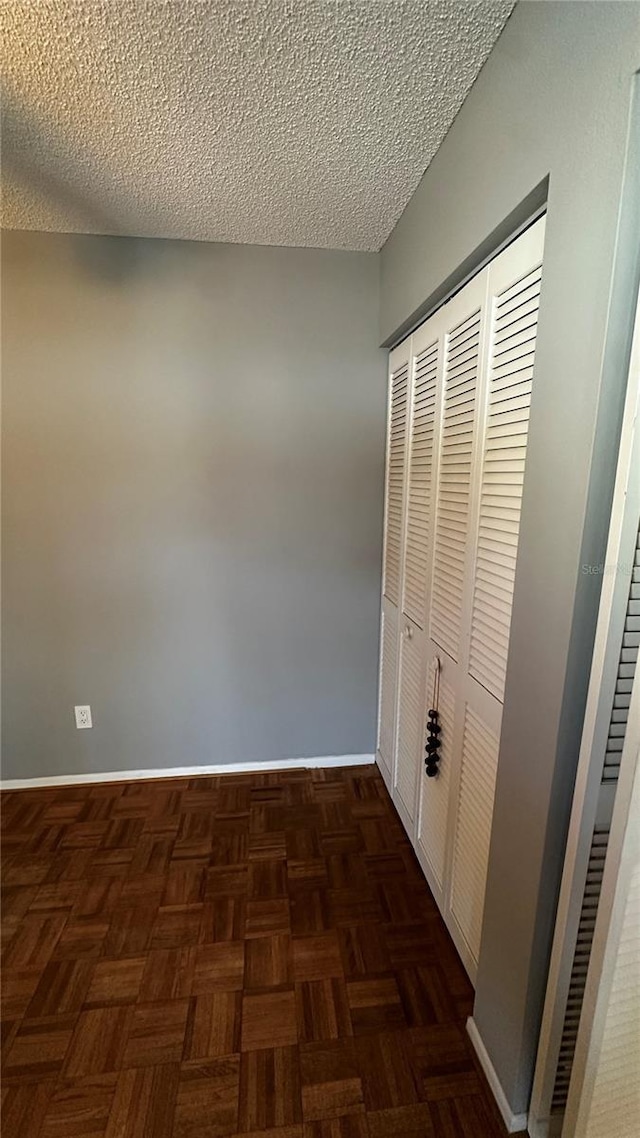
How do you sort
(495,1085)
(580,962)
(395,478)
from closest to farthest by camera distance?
(580,962) < (495,1085) < (395,478)

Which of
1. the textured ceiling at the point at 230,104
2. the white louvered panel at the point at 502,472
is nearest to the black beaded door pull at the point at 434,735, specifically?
the white louvered panel at the point at 502,472

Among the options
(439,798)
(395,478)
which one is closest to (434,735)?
(439,798)

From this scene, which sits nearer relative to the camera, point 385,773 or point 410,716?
point 410,716

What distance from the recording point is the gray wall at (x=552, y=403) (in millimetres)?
722

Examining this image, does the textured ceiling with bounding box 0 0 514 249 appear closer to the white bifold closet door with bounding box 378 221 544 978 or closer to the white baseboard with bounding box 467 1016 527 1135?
the white bifold closet door with bounding box 378 221 544 978

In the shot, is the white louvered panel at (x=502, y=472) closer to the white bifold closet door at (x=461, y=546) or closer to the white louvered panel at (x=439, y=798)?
the white bifold closet door at (x=461, y=546)

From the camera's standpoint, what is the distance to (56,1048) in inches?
48.4

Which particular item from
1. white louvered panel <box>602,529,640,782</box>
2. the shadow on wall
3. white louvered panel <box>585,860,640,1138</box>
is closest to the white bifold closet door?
white louvered panel <box>602,529,640,782</box>

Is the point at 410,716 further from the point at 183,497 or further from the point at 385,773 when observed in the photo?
the point at 183,497

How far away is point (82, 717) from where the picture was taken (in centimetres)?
224

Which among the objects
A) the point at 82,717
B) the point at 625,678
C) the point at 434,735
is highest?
the point at 625,678

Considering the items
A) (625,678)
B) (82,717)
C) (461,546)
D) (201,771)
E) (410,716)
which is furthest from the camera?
(201,771)

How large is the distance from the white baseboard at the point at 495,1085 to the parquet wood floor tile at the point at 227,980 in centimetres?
2

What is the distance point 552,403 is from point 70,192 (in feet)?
5.94
